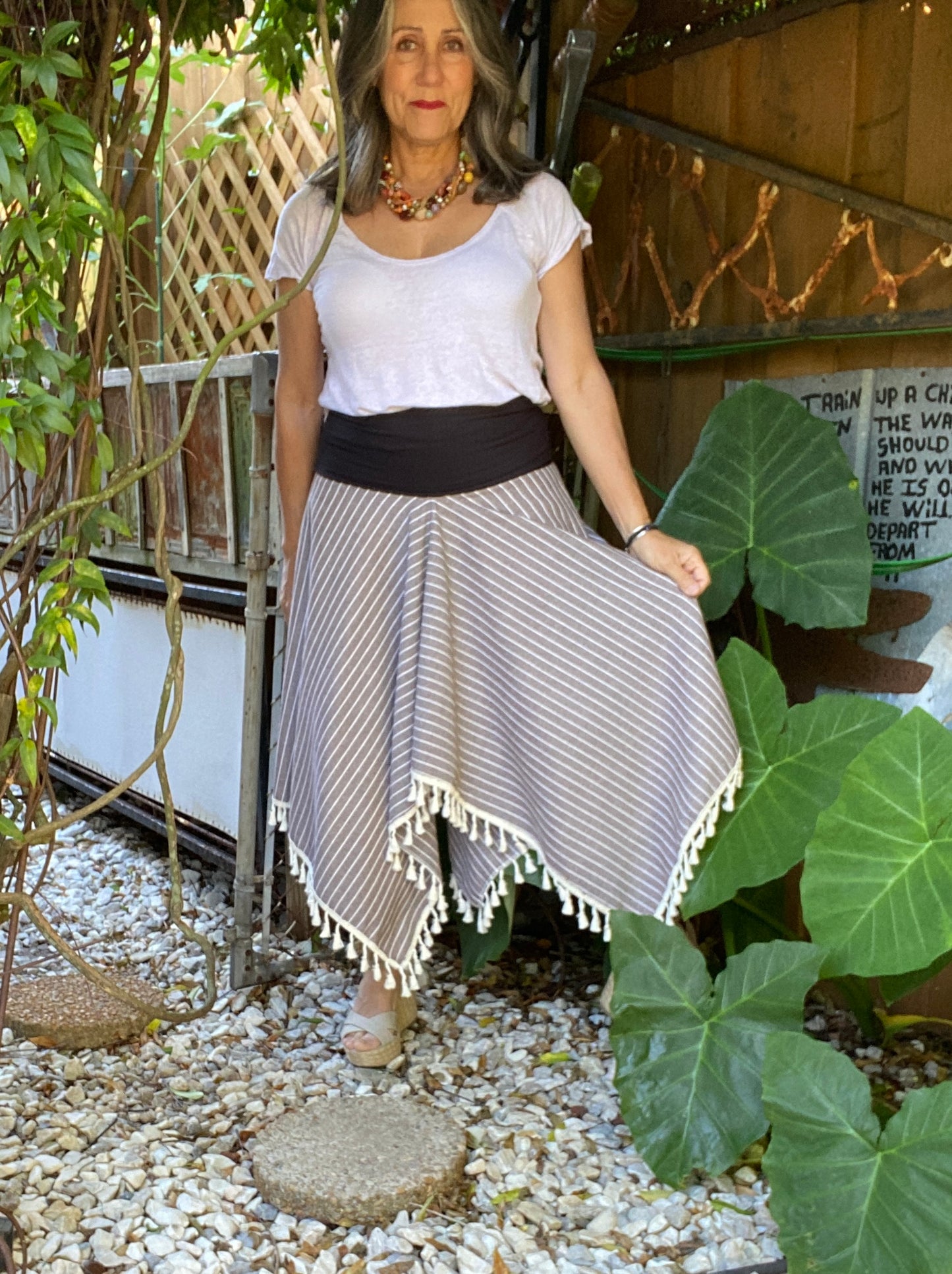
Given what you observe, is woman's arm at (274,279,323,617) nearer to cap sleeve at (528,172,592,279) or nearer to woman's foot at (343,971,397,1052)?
cap sleeve at (528,172,592,279)

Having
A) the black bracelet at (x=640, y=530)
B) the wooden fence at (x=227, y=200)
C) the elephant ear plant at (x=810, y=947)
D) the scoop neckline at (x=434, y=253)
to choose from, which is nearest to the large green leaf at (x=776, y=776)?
the elephant ear plant at (x=810, y=947)

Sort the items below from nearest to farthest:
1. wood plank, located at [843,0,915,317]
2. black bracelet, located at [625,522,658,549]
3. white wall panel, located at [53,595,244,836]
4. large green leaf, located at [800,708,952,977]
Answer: large green leaf, located at [800,708,952,977], black bracelet, located at [625,522,658,549], wood plank, located at [843,0,915,317], white wall panel, located at [53,595,244,836]

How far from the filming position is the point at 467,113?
72.1 inches

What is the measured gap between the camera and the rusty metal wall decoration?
1.92 meters

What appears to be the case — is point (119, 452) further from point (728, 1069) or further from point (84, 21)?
point (728, 1069)

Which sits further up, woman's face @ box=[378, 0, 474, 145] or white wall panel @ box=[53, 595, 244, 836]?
woman's face @ box=[378, 0, 474, 145]

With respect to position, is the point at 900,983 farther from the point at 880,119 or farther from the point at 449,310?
the point at 880,119

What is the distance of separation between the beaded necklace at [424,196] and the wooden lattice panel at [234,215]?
1.98 metres

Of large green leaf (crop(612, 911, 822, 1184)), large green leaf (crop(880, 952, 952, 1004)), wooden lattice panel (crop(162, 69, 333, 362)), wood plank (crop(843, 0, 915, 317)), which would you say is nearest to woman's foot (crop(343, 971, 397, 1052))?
large green leaf (crop(612, 911, 822, 1184))

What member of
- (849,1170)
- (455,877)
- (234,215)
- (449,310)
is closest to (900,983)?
(849,1170)

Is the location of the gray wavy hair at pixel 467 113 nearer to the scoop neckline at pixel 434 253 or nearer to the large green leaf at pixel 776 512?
the scoop neckline at pixel 434 253

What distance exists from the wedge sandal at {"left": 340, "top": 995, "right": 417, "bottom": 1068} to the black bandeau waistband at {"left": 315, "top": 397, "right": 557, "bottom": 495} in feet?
2.56

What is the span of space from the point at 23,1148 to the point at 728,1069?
912 millimetres

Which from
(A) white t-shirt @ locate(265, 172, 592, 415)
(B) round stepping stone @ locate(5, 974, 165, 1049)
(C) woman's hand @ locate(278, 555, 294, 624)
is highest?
→ (A) white t-shirt @ locate(265, 172, 592, 415)
